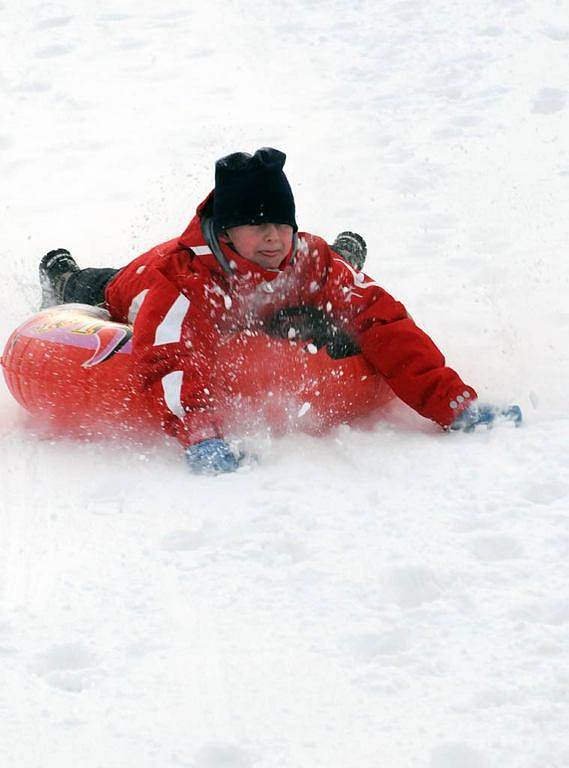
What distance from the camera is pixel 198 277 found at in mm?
3117

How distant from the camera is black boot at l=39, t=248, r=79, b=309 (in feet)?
13.4

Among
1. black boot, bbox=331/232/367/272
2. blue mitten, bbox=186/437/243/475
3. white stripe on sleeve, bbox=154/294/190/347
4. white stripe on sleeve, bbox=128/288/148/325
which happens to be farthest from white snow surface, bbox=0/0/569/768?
white stripe on sleeve, bbox=128/288/148/325

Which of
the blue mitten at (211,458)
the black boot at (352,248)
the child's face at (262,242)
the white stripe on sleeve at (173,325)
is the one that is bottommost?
the black boot at (352,248)

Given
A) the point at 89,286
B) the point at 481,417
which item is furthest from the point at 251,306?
the point at 89,286

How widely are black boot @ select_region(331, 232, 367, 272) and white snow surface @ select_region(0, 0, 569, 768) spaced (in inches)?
6.2

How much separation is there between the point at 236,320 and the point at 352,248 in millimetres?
1175

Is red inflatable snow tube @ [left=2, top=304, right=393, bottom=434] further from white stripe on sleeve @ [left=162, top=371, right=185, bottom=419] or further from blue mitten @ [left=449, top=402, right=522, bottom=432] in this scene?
blue mitten @ [left=449, top=402, right=522, bottom=432]

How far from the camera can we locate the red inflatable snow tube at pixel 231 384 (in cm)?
311

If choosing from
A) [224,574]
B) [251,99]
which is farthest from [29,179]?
[224,574]

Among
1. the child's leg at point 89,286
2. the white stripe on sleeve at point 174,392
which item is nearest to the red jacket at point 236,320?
the white stripe on sleeve at point 174,392

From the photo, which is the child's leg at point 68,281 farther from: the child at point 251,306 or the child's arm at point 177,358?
the child's arm at point 177,358

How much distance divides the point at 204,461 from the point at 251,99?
3.63 metres

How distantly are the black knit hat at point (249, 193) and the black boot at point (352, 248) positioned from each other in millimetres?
1055

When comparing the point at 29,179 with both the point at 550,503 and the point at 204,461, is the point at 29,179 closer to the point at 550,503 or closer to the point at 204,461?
the point at 204,461
